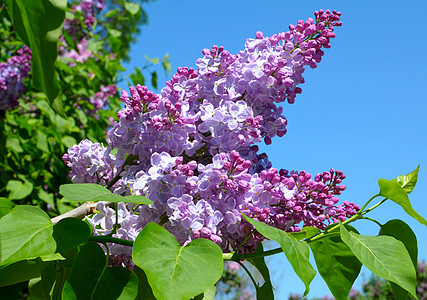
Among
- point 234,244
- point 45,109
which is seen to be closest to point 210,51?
point 234,244

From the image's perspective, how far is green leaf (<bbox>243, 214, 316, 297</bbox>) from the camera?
0.61 metres

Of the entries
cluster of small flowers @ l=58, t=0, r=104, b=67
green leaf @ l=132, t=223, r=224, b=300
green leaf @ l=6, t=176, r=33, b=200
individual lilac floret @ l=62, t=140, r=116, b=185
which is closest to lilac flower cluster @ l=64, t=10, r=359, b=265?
individual lilac floret @ l=62, t=140, r=116, b=185

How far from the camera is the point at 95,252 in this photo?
70 centimetres

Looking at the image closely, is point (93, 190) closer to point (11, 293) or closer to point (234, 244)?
point (234, 244)

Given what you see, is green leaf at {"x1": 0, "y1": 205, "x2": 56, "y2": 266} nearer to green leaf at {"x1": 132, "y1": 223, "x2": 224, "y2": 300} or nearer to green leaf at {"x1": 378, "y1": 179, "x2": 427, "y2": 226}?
green leaf at {"x1": 132, "y1": 223, "x2": 224, "y2": 300}

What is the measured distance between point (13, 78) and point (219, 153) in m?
2.81

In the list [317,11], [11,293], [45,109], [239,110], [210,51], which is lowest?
[11,293]

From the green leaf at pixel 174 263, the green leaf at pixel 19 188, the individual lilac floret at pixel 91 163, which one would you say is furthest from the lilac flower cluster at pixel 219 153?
the green leaf at pixel 19 188

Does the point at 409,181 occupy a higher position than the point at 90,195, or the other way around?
the point at 409,181

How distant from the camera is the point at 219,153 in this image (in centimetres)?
87

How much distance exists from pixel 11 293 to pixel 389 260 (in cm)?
225

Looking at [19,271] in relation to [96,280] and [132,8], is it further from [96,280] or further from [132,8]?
[132,8]

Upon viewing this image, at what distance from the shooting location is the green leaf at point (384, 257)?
2.13 ft

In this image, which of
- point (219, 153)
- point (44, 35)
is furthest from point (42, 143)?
point (44, 35)
